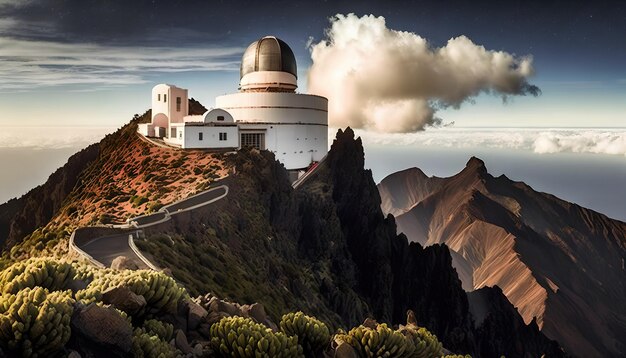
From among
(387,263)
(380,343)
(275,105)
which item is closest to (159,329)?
(380,343)

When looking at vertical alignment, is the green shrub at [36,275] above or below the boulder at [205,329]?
above

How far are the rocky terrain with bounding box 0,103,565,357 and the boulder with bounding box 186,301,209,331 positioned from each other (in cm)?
24

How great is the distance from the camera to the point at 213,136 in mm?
54594

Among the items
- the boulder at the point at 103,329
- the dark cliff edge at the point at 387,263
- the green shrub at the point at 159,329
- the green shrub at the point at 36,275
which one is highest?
the green shrub at the point at 36,275

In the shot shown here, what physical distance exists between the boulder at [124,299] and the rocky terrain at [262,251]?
0.31ft

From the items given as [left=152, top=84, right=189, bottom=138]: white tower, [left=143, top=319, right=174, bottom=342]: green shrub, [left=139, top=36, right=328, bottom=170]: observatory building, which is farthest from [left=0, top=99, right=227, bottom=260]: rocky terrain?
[left=143, top=319, right=174, bottom=342]: green shrub

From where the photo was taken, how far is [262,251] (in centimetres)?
3884

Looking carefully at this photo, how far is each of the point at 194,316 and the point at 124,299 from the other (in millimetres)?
1935

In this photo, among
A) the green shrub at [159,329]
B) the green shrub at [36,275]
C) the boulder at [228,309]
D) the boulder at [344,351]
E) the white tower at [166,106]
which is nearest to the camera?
the green shrub at [159,329]

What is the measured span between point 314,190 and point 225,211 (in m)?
22.9

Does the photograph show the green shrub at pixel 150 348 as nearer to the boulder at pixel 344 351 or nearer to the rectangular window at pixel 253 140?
the boulder at pixel 344 351

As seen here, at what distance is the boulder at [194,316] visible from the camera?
514 inches

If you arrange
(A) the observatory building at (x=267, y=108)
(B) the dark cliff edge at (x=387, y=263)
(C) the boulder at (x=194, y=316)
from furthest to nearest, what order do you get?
(A) the observatory building at (x=267, y=108), (B) the dark cliff edge at (x=387, y=263), (C) the boulder at (x=194, y=316)

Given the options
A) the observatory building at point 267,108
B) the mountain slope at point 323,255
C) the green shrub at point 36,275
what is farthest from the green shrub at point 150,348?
the observatory building at point 267,108
